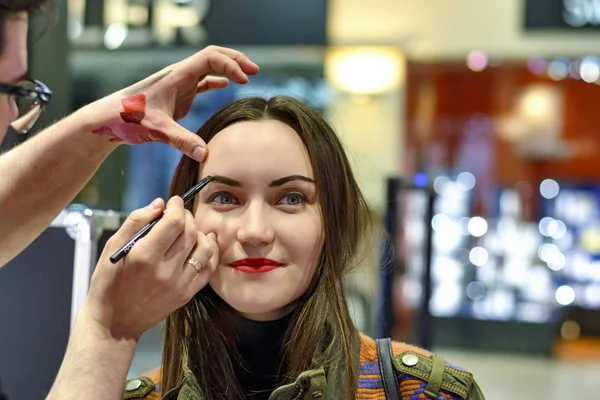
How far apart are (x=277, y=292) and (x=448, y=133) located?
6482mm

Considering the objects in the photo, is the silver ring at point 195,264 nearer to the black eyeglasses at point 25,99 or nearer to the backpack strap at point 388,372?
the backpack strap at point 388,372

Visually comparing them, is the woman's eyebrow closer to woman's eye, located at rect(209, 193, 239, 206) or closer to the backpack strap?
woman's eye, located at rect(209, 193, 239, 206)

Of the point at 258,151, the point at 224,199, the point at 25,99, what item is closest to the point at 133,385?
the point at 224,199

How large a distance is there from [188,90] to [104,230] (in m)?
0.44

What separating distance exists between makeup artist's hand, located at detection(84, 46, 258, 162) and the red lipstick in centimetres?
23

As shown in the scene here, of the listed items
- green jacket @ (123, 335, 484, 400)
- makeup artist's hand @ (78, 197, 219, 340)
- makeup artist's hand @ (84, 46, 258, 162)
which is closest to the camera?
makeup artist's hand @ (78, 197, 219, 340)

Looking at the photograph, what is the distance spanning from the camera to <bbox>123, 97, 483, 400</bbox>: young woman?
3.94 feet

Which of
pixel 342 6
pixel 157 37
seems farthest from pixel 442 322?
pixel 157 37

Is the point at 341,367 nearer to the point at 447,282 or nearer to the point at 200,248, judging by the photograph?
the point at 200,248

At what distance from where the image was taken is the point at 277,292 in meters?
1.20

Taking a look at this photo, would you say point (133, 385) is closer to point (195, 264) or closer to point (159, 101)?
point (195, 264)

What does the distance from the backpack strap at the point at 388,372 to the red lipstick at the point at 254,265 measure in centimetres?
24

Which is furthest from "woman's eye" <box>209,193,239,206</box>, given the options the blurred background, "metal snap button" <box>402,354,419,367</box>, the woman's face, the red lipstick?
the blurred background

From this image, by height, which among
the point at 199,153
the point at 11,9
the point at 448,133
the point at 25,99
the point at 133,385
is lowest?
the point at 133,385
